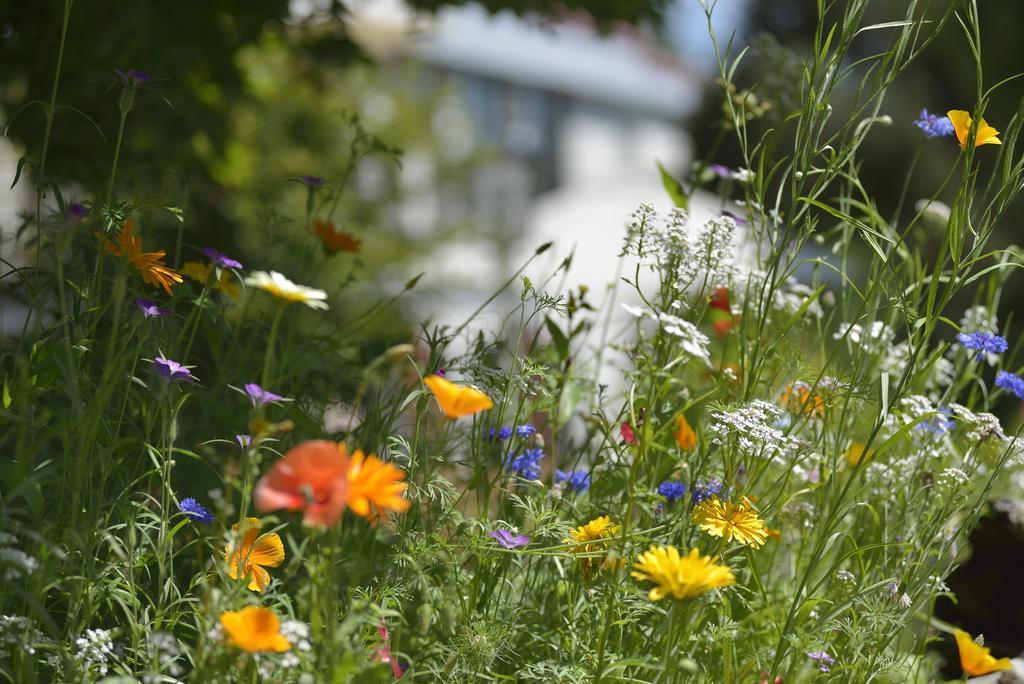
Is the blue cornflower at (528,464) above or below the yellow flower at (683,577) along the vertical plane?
below

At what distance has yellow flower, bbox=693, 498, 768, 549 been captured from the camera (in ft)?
4.37

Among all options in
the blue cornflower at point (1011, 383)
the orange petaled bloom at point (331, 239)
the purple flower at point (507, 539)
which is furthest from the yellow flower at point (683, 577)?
the orange petaled bloom at point (331, 239)

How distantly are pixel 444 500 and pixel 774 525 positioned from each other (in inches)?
27.2

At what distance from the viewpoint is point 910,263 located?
5.84ft

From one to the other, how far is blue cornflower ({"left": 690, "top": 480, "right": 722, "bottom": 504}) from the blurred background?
472mm

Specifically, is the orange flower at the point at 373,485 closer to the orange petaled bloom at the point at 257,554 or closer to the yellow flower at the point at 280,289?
the yellow flower at the point at 280,289

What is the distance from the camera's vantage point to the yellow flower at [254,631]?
3.23 feet

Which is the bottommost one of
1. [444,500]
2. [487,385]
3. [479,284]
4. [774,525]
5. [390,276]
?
[479,284]

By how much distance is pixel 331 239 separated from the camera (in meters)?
2.10

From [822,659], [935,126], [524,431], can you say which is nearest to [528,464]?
[524,431]

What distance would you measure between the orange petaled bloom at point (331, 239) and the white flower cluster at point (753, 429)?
0.91 m

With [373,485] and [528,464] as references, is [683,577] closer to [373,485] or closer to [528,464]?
[373,485]

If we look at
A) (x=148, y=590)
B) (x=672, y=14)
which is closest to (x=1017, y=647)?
(x=148, y=590)

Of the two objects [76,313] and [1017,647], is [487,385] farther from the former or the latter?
[1017,647]
